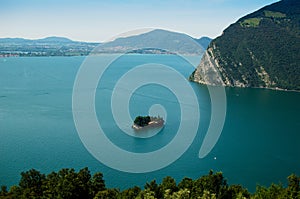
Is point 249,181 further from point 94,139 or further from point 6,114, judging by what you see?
point 6,114

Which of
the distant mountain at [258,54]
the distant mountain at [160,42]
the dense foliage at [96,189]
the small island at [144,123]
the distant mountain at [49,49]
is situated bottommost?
the dense foliage at [96,189]

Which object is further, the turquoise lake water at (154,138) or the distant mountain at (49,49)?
the distant mountain at (49,49)

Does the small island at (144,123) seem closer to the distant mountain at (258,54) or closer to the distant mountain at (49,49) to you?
the distant mountain at (258,54)

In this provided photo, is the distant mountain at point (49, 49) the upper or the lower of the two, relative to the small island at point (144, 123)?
upper

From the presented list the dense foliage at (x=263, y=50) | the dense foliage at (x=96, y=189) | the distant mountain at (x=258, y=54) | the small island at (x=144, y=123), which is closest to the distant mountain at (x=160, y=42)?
the dense foliage at (x=96, y=189)

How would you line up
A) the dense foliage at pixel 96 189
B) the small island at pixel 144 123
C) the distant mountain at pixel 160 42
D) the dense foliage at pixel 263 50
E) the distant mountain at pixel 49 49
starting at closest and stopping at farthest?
the distant mountain at pixel 160 42, the dense foliage at pixel 96 189, the small island at pixel 144 123, the dense foliage at pixel 263 50, the distant mountain at pixel 49 49

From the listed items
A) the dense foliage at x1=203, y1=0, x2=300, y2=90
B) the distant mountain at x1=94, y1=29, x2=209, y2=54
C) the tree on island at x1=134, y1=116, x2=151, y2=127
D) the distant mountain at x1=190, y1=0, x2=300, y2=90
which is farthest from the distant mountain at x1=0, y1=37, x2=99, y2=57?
the distant mountain at x1=94, y1=29, x2=209, y2=54

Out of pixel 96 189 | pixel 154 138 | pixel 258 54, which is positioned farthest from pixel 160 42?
pixel 258 54
